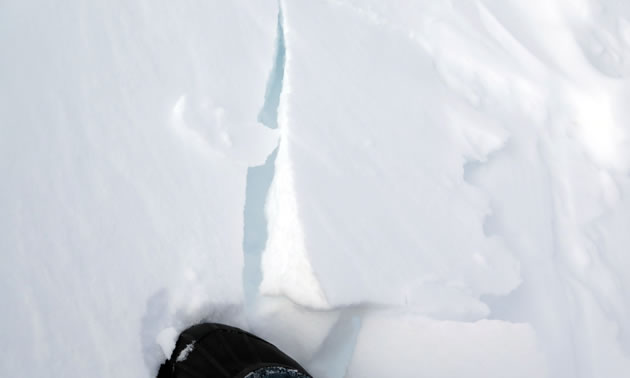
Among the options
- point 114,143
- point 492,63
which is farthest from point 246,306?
point 492,63

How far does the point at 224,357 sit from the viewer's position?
1.05 m

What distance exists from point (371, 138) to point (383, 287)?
1.27 ft

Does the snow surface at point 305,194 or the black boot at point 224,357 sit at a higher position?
the snow surface at point 305,194

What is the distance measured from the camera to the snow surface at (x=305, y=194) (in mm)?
1003

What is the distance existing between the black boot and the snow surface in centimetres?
3

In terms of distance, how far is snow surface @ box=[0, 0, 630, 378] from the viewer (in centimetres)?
100

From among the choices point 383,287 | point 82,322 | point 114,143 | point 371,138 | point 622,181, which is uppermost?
point 622,181

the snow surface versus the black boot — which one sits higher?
the snow surface

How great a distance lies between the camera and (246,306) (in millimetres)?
1080

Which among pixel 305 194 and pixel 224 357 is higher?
pixel 305 194

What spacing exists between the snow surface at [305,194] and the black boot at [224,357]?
31 millimetres

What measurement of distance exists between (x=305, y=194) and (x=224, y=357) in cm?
37

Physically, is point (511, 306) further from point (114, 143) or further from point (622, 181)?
point (114, 143)

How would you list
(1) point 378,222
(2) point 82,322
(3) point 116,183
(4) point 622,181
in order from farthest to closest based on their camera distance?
(4) point 622,181
(1) point 378,222
(3) point 116,183
(2) point 82,322
